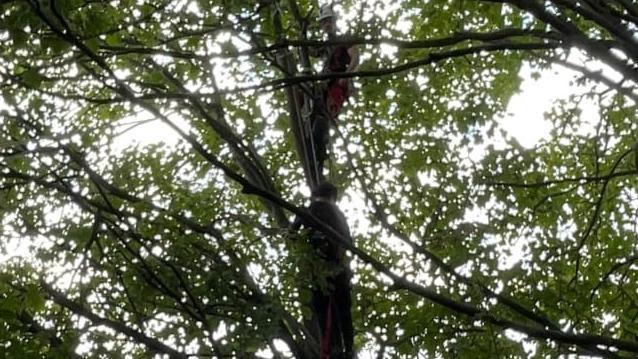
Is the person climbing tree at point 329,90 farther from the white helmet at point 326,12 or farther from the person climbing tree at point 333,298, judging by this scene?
the person climbing tree at point 333,298

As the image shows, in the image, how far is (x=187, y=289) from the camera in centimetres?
400

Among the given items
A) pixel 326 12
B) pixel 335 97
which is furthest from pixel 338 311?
pixel 326 12

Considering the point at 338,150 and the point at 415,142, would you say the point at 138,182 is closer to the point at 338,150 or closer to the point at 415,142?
the point at 338,150

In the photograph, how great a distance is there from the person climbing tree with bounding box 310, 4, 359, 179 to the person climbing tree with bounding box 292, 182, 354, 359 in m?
0.74

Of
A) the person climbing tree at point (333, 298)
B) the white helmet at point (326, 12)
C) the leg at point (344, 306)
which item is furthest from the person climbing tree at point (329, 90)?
the leg at point (344, 306)

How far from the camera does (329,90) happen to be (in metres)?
5.93

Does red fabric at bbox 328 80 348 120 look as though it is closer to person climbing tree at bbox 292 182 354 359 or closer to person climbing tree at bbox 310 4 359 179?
person climbing tree at bbox 310 4 359 179

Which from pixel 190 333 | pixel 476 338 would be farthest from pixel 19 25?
pixel 476 338

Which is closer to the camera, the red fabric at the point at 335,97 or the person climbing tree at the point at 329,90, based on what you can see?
the person climbing tree at the point at 329,90

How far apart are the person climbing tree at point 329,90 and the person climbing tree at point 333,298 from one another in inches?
29.0

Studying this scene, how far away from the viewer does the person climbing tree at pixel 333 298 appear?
4.67m

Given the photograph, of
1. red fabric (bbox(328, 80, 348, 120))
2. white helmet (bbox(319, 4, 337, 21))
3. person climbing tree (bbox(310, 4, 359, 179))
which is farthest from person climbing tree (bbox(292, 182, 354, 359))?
white helmet (bbox(319, 4, 337, 21))

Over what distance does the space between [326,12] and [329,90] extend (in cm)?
61

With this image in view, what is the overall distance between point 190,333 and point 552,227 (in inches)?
125
